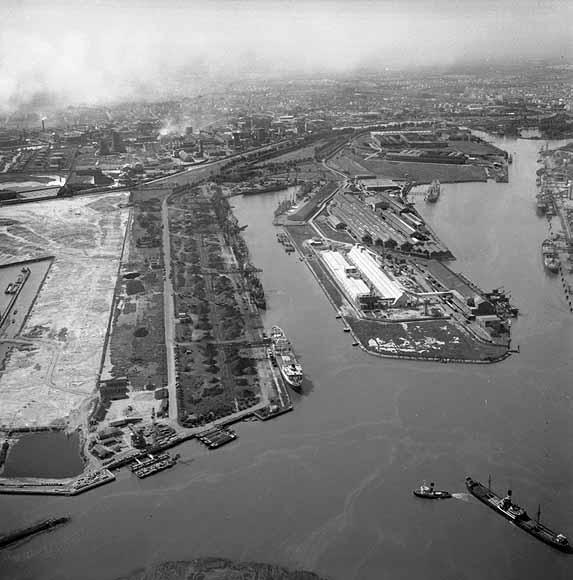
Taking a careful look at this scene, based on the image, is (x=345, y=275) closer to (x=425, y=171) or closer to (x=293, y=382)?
(x=293, y=382)

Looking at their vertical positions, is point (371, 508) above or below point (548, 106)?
below

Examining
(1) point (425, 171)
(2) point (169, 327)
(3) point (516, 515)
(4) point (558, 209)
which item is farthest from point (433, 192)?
(3) point (516, 515)

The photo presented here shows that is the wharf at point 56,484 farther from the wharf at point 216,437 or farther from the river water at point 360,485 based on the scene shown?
the wharf at point 216,437

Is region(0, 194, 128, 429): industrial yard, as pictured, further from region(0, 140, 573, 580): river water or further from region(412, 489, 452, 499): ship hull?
region(412, 489, 452, 499): ship hull

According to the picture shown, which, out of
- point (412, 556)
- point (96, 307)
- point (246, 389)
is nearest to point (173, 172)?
point (96, 307)

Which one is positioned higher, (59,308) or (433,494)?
(59,308)

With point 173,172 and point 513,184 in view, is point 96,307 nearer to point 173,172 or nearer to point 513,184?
point 173,172

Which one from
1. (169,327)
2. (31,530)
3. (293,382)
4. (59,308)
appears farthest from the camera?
(59,308)
